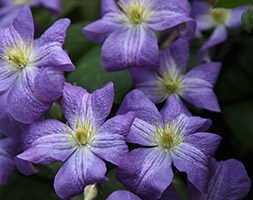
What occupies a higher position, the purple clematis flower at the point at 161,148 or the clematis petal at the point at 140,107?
the clematis petal at the point at 140,107

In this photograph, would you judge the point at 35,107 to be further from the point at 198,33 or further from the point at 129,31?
the point at 198,33

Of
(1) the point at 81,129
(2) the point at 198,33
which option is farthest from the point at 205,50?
(1) the point at 81,129

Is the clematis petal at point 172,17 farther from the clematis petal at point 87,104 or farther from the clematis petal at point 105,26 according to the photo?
the clematis petal at point 87,104

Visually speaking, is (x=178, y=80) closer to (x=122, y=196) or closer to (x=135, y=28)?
(x=135, y=28)

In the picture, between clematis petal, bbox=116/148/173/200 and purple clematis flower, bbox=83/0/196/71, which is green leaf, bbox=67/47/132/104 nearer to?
purple clematis flower, bbox=83/0/196/71

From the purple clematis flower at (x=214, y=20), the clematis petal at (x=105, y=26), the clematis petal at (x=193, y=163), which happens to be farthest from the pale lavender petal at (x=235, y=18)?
the clematis petal at (x=193, y=163)

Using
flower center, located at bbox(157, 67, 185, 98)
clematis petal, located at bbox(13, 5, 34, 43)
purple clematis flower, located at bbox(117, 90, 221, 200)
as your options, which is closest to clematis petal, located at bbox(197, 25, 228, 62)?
flower center, located at bbox(157, 67, 185, 98)
